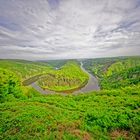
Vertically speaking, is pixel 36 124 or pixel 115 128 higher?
pixel 36 124

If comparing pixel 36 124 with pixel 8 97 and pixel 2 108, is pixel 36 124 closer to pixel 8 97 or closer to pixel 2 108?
pixel 2 108

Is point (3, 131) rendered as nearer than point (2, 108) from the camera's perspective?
Yes

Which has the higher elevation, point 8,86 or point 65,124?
point 8,86

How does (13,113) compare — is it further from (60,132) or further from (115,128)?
(115,128)

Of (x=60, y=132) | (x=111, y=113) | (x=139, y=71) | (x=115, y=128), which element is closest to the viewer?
(x=60, y=132)

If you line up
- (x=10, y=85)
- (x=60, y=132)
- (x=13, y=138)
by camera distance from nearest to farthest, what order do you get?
(x=13, y=138) < (x=60, y=132) < (x=10, y=85)

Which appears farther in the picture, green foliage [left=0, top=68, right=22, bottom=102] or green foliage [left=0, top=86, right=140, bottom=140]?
green foliage [left=0, top=68, right=22, bottom=102]

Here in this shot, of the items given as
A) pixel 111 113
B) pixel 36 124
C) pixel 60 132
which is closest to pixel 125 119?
pixel 111 113

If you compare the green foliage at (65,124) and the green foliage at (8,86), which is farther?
the green foliage at (8,86)

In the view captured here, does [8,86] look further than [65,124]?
Yes
